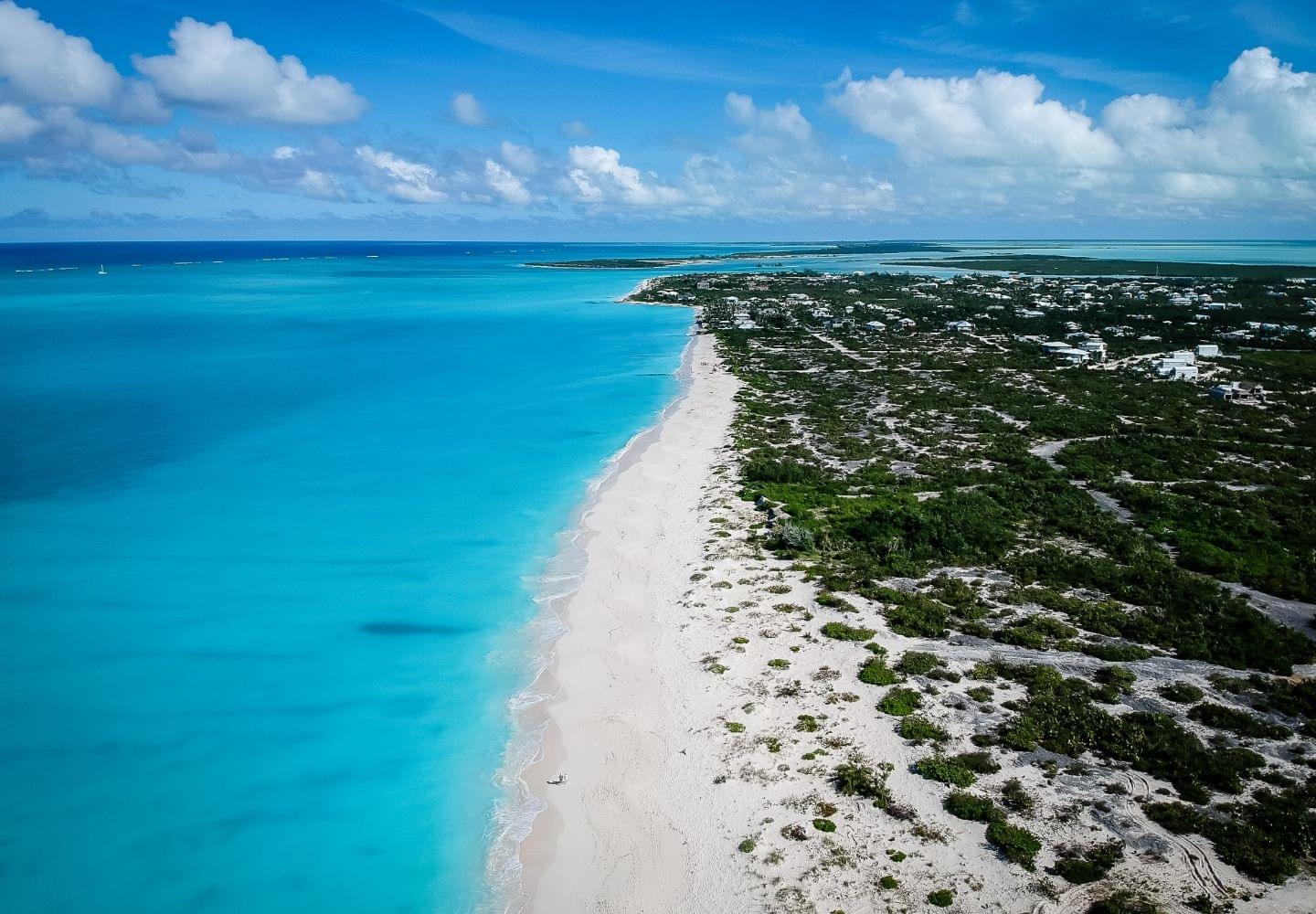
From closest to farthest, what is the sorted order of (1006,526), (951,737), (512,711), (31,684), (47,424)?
(951,737), (512,711), (31,684), (1006,526), (47,424)

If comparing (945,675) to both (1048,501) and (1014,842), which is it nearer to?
(1014,842)

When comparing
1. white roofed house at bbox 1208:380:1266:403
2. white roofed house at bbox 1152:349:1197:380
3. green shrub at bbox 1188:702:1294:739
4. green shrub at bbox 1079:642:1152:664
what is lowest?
green shrub at bbox 1188:702:1294:739

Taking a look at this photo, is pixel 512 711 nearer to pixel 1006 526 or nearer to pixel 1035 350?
pixel 1006 526

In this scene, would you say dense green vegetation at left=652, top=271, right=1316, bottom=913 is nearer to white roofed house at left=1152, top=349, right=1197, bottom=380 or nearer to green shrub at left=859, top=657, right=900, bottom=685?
green shrub at left=859, top=657, right=900, bottom=685

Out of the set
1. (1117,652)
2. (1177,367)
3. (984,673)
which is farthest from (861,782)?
(1177,367)

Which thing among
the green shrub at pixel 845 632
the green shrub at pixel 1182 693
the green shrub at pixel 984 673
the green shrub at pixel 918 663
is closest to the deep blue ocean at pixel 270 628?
the green shrub at pixel 845 632

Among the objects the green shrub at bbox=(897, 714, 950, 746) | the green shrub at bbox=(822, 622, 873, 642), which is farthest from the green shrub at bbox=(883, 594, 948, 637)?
the green shrub at bbox=(897, 714, 950, 746)

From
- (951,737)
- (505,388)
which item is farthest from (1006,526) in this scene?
(505,388)
